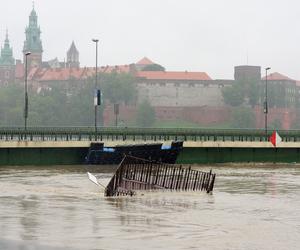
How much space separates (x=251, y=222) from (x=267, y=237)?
11.4 feet

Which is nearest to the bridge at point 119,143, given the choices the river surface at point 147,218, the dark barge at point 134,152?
the dark barge at point 134,152

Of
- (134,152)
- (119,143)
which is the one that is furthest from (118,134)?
(134,152)

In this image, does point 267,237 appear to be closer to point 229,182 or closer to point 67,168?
point 229,182

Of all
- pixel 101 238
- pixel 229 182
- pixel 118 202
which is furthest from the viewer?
pixel 229 182

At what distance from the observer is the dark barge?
61091 mm

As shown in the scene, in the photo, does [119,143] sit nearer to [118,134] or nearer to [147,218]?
[118,134]

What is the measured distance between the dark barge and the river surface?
55.5 feet

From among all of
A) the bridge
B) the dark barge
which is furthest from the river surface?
the bridge

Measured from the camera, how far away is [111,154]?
63312 millimetres

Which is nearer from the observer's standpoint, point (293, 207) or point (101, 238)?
point (101, 238)

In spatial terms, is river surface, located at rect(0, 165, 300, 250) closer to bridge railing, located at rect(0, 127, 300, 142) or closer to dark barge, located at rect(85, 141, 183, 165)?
dark barge, located at rect(85, 141, 183, 165)

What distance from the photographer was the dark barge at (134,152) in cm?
6109

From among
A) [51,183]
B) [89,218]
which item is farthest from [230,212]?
[51,183]

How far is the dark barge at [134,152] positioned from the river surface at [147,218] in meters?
16.9
